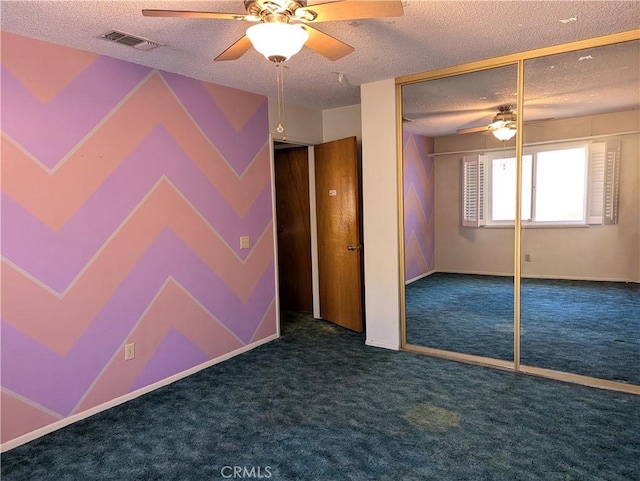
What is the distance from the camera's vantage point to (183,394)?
329 cm

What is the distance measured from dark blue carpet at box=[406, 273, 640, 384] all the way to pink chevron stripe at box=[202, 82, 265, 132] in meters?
2.33

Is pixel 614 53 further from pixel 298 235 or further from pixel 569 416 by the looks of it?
pixel 298 235

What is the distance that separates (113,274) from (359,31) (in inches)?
95.4

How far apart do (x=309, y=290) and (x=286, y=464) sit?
315 centimetres

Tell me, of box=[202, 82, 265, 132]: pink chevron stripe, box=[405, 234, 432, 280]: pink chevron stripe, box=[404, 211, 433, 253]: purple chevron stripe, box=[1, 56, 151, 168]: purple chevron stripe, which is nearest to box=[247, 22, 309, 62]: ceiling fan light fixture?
box=[1, 56, 151, 168]: purple chevron stripe

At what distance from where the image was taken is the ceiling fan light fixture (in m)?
1.94

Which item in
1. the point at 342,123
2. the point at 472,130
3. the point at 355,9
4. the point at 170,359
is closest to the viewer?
the point at 355,9

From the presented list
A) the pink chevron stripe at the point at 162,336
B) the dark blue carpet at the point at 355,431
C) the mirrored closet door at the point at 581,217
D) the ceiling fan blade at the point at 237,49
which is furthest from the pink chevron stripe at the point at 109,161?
the mirrored closet door at the point at 581,217

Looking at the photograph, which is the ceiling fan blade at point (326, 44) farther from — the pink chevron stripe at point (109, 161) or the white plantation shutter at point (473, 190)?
the white plantation shutter at point (473, 190)

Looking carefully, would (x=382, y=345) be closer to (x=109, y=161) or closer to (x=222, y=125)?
(x=222, y=125)

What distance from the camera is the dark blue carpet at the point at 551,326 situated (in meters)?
3.48

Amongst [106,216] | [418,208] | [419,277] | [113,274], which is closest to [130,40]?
[106,216]

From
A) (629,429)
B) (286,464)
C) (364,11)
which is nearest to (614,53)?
(364,11)

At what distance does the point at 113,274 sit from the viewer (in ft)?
10.2
